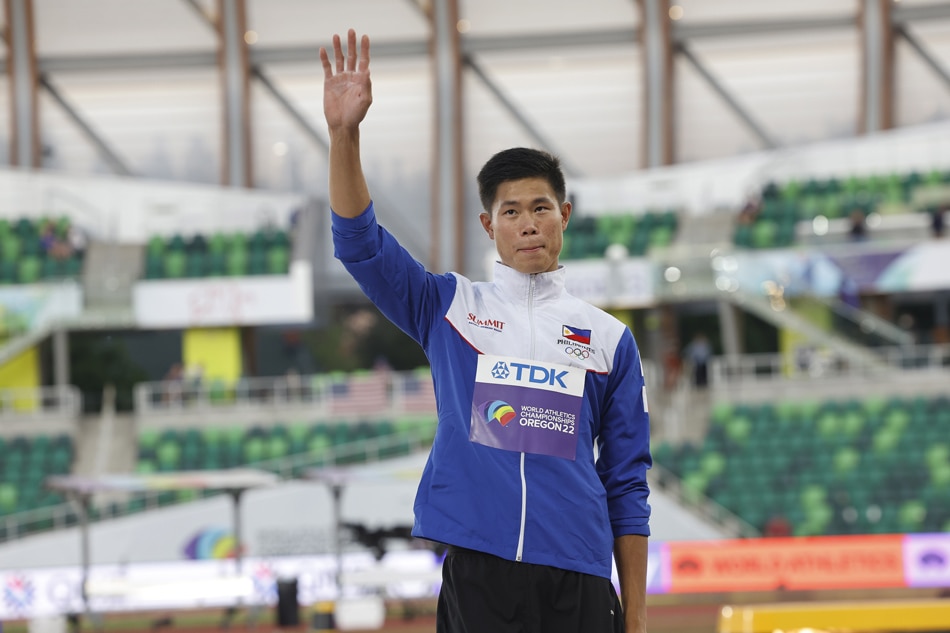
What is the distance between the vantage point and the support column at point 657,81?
2392cm

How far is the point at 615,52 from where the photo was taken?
2467cm

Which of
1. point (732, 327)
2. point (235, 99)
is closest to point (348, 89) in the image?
point (732, 327)

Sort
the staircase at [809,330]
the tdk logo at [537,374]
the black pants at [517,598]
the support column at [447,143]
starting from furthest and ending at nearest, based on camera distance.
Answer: the support column at [447,143] → the staircase at [809,330] → the tdk logo at [537,374] → the black pants at [517,598]

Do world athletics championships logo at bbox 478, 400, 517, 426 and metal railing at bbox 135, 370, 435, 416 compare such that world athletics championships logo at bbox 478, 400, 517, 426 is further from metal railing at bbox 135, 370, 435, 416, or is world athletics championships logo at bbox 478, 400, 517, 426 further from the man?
metal railing at bbox 135, 370, 435, 416

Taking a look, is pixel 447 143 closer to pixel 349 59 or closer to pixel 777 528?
pixel 777 528

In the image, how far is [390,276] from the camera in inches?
97.6

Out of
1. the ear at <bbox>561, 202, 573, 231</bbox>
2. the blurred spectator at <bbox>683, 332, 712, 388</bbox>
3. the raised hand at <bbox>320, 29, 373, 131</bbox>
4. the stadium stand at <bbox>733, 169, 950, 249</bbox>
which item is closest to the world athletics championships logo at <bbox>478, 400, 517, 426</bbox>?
the ear at <bbox>561, 202, 573, 231</bbox>

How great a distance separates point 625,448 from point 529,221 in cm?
50

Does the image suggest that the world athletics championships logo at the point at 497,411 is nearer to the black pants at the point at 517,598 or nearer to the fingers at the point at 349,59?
the black pants at the point at 517,598

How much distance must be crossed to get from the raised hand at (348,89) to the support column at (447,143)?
21719 mm

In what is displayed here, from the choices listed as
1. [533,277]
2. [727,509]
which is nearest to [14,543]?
[727,509]

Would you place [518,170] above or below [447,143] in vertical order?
below

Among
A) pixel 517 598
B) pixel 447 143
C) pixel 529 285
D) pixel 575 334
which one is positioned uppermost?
pixel 447 143

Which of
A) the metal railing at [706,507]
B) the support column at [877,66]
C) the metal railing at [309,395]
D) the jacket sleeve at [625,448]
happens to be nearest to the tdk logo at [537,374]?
the jacket sleeve at [625,448]
